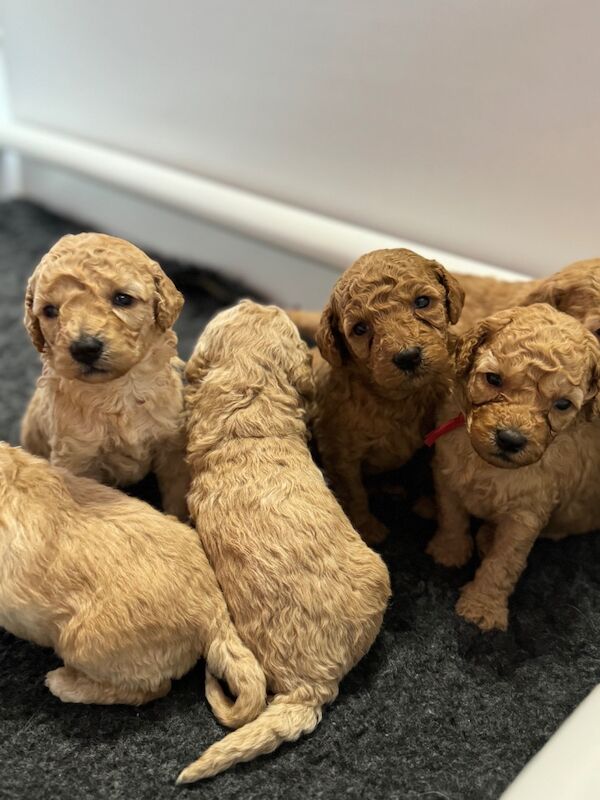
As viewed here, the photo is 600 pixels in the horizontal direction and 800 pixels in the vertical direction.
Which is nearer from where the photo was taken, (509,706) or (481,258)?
(509,706)

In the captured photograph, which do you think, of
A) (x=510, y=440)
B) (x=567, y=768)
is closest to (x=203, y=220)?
(x=510, y=440)

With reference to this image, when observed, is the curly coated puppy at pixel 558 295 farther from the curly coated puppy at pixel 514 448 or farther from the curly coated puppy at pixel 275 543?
the curly coated puppy at pixel 275 543

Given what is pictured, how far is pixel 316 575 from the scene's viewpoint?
4.45 feet

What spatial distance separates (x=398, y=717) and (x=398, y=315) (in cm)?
82

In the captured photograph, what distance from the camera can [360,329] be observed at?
1534 mm

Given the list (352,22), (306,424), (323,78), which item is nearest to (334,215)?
(323,78)

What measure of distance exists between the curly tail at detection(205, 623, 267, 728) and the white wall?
1552 millimetres

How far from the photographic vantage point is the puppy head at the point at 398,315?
4.81 ft

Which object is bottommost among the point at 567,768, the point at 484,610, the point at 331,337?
the point at 484,610

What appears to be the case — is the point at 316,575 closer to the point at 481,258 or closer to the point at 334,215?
the point at 481,258

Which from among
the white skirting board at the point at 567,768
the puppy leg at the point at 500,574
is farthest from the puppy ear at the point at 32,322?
the white skirting board at the point at 567,768

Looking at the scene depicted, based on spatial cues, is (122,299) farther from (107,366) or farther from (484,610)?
(484,610)

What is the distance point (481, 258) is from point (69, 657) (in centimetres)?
177

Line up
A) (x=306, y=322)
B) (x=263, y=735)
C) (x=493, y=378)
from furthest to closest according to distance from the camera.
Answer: (x=306, y=322)
(x=493, y=378)
(x=263, y=735)
